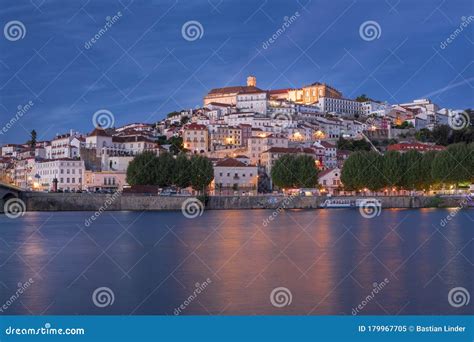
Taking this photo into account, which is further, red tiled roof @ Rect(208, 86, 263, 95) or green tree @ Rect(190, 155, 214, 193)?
red tiled roof @ Rect(208, 86, 263, 95)

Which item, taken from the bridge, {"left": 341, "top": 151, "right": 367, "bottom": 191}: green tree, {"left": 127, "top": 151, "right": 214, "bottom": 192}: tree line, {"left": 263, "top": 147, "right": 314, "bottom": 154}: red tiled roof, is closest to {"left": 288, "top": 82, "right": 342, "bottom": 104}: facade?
{"left": 263, "top": 147, "right": 314, "bottom": 154}: red tiled roof

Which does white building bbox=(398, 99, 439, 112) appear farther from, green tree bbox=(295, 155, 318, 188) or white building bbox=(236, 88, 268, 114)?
green tree bbox=(295, 155, 318, 188)

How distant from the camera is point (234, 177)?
147 feet

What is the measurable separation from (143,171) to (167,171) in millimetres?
1276

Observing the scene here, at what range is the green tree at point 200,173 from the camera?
3875cm

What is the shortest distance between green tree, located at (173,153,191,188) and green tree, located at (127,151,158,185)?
1187 millimetres

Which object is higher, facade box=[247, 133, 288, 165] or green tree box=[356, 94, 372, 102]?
green tree box=[356, 94, 372, 102]

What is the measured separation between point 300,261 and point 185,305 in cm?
523

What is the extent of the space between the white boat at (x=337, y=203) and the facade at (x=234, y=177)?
7170 mm

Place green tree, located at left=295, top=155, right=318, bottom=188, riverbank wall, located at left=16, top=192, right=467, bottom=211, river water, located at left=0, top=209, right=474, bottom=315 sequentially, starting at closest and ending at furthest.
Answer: river water, located at left=0, top=209, right=474, bottom=315 < riverbank wall, located at left=16, top=192, right=467, bottom=211 < green tree, located at left=295, top=155, right=318, bottom=188

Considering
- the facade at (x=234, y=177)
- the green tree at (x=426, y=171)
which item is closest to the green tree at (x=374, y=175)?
the green tree at (x=426, y=171)

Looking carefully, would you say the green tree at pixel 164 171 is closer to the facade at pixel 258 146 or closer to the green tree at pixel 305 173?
the green tree at pixel 305 173

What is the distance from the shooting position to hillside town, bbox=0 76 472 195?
4491 cm

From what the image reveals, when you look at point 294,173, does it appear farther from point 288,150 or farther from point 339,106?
point 339,106
